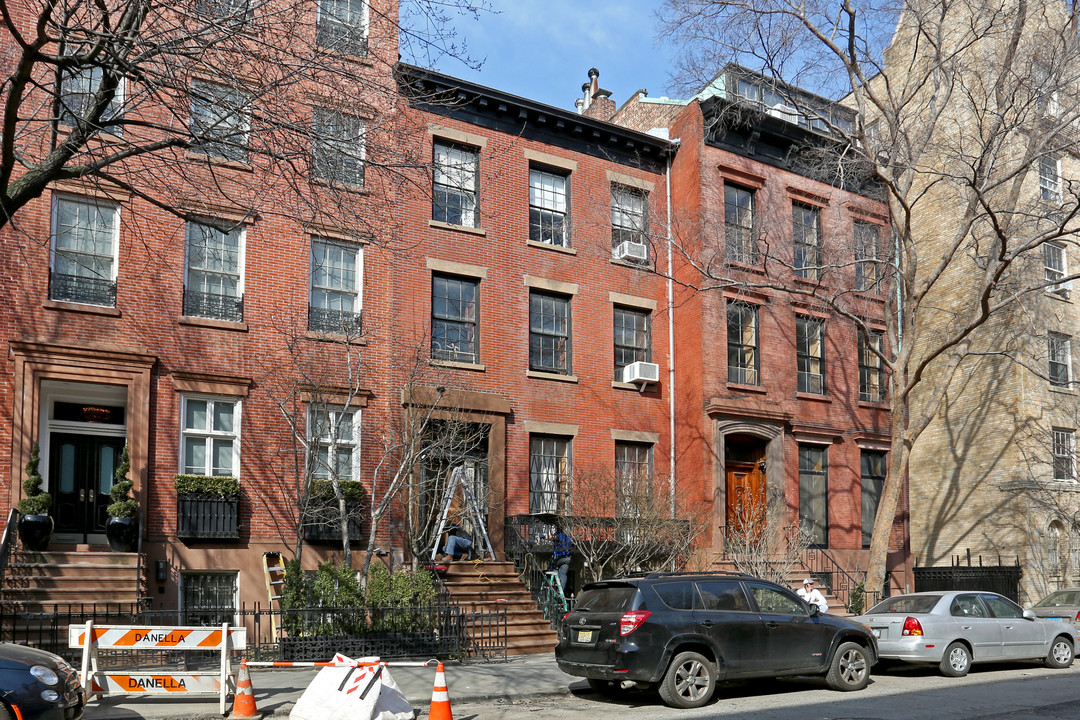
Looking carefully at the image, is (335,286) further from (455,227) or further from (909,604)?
(909,604)

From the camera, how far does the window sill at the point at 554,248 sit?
2186cm

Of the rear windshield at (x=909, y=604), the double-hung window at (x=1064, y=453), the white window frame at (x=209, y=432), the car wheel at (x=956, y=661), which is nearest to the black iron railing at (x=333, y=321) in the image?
the white window frame at (x=209, y=432)

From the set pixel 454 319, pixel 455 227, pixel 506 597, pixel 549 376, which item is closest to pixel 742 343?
pixel 549 376

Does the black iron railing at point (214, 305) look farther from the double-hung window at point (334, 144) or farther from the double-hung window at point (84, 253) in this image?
the double-hung window at point (334, 144)

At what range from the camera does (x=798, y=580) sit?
73.3 feet

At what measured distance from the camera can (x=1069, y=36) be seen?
1983 centimetres

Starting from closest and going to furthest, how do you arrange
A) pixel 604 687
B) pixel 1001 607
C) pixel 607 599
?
pixel 607 599 → pixel 604 687 → pixel 1001 607

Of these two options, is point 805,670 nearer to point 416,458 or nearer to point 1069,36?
point 416,458

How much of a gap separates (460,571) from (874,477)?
1286 centimetres

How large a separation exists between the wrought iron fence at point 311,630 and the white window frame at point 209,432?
270 centimetres

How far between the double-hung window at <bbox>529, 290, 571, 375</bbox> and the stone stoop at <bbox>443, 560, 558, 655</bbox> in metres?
4.83

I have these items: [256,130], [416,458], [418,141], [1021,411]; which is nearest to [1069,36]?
[1021,411]

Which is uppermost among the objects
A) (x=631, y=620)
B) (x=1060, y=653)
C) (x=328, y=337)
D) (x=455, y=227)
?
(x=455, y=227)

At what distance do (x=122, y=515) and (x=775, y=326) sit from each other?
15531 mm
